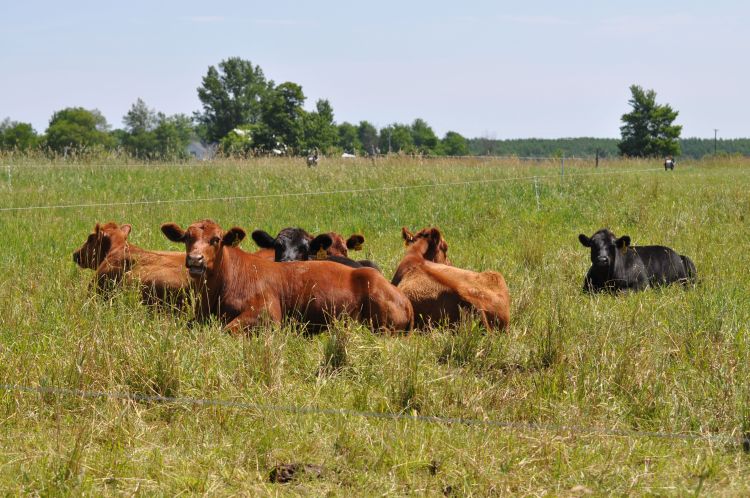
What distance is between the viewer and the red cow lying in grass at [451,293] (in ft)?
26.9

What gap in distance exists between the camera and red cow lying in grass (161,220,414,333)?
8102mm

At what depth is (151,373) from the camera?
598 cm

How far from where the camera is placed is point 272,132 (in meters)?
81.4

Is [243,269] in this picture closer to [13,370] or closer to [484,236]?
[13,370]

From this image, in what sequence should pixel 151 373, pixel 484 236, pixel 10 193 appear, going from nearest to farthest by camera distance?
pixel 151 373
pixel 484 236
pixel 10 193

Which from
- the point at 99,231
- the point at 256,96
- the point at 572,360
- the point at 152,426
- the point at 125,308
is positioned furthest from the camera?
the point at 256,96

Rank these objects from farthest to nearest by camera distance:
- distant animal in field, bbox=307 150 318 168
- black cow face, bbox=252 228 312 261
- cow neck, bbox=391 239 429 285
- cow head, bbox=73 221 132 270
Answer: distant animal in field, bbox=307 150 318 168, black cow face, bbox=252 228 312 261, cow head, bbox=73 221 132 270, cow neck, bbox=391 239 429 285

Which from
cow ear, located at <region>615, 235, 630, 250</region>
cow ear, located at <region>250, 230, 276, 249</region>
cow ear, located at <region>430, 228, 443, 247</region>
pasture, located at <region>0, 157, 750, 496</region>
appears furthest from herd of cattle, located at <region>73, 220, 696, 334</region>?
cow ear, located at <region>615, 235, 630, 250</region>

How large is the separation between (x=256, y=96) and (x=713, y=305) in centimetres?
11488

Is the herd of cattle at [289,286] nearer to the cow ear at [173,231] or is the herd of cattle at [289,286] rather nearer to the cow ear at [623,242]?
the cow ear at [173,231]

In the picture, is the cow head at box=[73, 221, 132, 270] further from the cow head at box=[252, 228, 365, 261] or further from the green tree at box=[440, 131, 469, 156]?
the green tree at box=[440, 131, 469, 156]

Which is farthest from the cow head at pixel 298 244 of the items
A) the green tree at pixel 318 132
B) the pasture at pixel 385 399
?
the green tree at pixel 318 132

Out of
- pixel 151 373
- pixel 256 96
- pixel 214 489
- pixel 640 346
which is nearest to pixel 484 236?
pixel 640 346

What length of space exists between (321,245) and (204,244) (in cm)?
213
